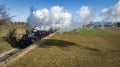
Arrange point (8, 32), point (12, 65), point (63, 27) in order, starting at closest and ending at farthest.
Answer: point (12, 65)
point (8, 32)
point (63, 27)

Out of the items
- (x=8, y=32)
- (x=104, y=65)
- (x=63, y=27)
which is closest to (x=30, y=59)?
(x=104, y=65)

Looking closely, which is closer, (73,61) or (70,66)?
(70,66)

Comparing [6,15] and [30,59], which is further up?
[6,15]

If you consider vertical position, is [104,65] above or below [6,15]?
below

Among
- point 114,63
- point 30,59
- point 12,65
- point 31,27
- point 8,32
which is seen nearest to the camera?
point 12,65

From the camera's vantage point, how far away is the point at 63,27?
69.1 m

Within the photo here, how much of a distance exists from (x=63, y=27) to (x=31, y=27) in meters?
14.7

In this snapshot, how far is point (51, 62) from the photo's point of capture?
18594 mm

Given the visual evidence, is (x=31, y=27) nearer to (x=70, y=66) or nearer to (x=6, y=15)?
(x=6, y=15)

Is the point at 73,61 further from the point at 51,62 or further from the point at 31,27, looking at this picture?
the point at 31,27

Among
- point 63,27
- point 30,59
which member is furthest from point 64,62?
point 63,27

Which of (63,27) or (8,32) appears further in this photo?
(63,27)

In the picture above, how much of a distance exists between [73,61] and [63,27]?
5018 centimetres

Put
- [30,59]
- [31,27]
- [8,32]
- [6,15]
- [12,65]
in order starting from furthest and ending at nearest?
1. [31,27]
2. [8,32]
3. [6,15]
4. [30,59]
5. [12,65]
